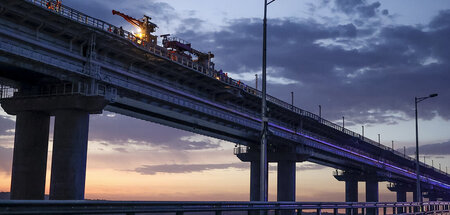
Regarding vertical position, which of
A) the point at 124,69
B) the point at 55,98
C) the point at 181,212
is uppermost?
the point at 124,69

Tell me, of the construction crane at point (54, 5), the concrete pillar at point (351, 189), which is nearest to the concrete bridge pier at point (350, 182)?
the concrete pillar at point (351, 189)

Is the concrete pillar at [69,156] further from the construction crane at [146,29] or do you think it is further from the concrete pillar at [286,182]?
the concrete pillar at [286,182]

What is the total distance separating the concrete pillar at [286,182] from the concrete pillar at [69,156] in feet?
141

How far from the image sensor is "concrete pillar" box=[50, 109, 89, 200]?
1474 inches

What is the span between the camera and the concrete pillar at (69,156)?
37438 mm

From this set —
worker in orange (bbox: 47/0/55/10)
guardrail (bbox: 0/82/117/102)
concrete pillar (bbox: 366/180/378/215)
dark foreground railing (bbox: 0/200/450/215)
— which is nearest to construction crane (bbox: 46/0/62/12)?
worker in orange (bbox: 47/0/55/10)

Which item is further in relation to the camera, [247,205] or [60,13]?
[60,13]

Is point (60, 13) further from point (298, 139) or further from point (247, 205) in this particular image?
point (298, 139)

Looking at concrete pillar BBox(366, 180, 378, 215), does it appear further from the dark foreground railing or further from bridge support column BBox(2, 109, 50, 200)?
the dark foreground railing

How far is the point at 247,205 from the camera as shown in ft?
69.5

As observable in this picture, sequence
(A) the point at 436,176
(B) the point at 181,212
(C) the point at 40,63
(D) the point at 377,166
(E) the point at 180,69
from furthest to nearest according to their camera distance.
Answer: (A) the point at 436,176
(D) the point at 377,166
(E) the point at 180,69
(C) the point at 40,63
(B) the point at 181,212

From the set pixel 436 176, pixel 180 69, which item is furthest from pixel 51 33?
pixel 436 176

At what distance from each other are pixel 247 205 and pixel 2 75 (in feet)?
89.8

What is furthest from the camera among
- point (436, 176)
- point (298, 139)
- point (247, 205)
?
point (436, 176)
